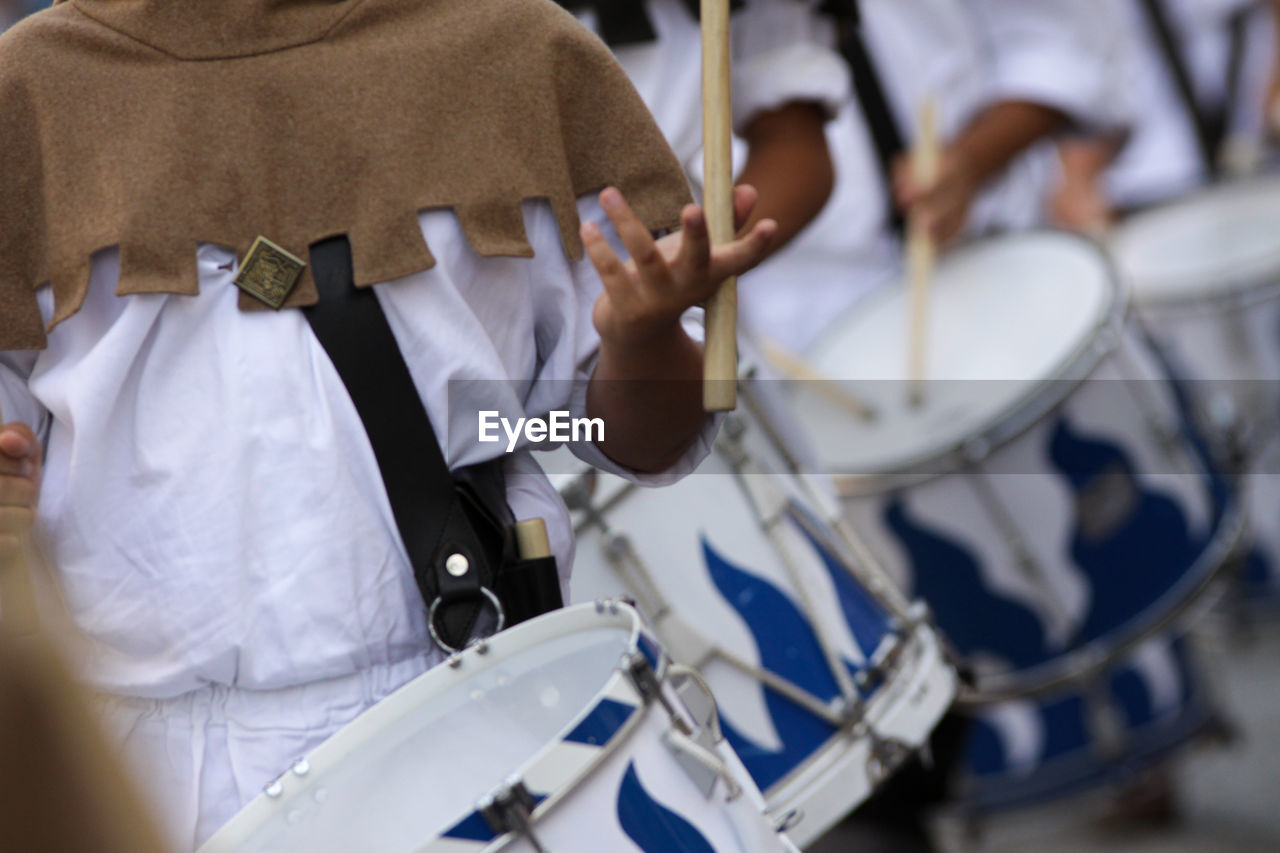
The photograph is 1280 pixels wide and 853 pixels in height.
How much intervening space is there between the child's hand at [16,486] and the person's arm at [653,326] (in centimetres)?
45

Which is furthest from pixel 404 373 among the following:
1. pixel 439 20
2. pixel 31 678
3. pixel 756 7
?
pixel 756 7

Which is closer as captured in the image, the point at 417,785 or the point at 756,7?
the point at 417,785

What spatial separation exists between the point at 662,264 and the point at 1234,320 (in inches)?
102

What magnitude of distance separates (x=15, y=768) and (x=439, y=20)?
2.81ft

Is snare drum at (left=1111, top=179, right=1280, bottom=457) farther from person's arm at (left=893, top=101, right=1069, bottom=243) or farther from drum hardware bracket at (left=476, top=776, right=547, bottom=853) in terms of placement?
drum hardware bracket at (left=476, top=776, right=547, bottom=853)

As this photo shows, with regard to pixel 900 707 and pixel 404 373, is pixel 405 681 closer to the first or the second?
pixel 404 373

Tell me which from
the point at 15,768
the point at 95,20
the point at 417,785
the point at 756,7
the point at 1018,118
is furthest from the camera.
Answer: the point at 1018,118

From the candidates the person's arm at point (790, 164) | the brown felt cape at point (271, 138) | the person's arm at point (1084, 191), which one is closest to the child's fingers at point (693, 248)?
the brown felt cape at point (271, 138)

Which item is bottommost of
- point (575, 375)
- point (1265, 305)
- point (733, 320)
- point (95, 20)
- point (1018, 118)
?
point (1265, 305)

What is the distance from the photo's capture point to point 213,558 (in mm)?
1229

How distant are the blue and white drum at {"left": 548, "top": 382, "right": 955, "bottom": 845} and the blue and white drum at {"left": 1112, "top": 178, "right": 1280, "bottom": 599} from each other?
1.47 m

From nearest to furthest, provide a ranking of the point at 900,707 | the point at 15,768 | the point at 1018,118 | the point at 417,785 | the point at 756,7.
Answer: the point at 15,768, the point at 417,785, the point at 900,707, the point at 756,7, the point at 1018,118

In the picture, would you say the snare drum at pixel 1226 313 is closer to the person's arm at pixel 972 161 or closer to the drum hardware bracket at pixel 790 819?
the person's arm at pixel 972 161

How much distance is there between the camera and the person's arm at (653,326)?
114 cm
